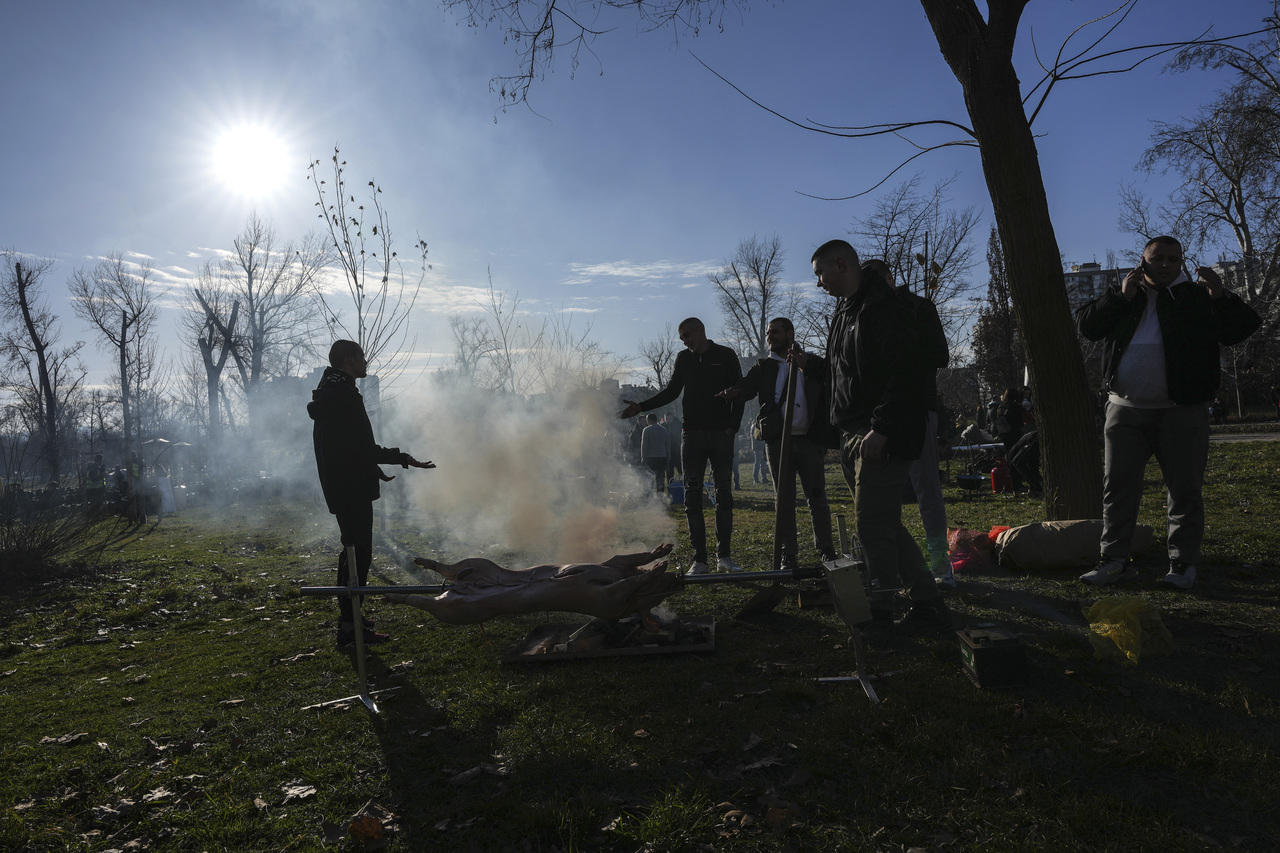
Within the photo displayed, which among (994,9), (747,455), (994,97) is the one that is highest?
(994,9)

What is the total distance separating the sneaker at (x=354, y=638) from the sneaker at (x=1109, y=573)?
5257 millimetres

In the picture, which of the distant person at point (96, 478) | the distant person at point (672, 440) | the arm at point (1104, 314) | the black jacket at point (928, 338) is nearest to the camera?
the black jacket at point (928, 338)

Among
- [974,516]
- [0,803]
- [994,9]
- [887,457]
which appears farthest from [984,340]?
[0,803]

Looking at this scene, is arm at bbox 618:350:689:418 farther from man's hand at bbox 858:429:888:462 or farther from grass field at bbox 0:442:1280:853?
man's hand at bbox 858:429:888:462

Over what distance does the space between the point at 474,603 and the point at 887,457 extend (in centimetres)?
256

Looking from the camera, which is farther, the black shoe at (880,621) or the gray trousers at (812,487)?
the gray trousers at (812,487)

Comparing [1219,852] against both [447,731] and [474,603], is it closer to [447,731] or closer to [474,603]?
[447,731]

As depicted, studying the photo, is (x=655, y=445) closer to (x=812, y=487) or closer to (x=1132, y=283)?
(x=812, y=487)

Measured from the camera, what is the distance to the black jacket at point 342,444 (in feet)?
16.8

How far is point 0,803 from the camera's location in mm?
2941

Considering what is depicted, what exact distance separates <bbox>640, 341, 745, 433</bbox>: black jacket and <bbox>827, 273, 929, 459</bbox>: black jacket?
2026 millimetres

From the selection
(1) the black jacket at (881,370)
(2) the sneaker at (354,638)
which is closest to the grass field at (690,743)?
(2) the sneaker at (354,638)

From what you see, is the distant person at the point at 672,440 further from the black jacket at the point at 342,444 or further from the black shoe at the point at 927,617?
the black shoe at the point at 927,617

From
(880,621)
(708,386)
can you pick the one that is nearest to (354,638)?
(708,386)
